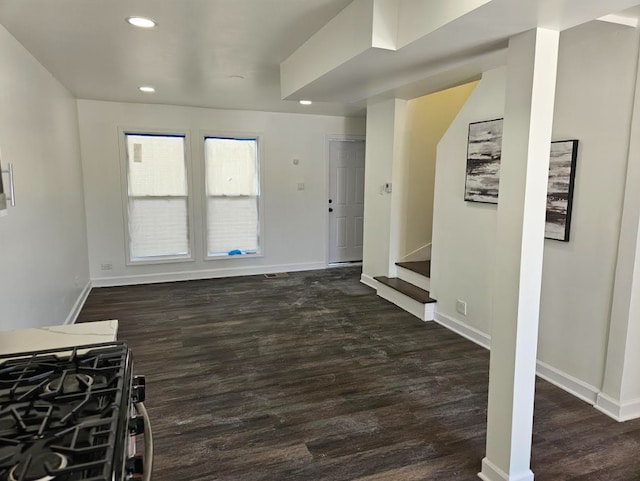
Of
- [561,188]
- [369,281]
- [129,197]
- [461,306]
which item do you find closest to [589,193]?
[561,188]

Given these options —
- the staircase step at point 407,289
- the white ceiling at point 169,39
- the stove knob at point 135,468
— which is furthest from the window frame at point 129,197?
the stove knob at point 135,468

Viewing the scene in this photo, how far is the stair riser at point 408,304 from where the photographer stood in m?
4.32

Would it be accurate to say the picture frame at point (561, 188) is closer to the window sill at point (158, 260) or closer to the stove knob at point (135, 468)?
the stove knob at point (135, 468)

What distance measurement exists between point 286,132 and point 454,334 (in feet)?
12.2

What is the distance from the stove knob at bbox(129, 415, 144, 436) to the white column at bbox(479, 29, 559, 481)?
160cm

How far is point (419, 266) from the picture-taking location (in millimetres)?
4992

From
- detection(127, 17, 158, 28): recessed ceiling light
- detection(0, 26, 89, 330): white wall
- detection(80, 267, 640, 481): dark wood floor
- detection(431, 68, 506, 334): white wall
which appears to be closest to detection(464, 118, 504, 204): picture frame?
detection(431, 68, 506, 334): white wall

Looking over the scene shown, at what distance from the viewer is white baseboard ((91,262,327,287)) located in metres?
5.65

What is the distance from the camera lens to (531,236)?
6.25 ft

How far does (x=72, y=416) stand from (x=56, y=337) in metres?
0.62

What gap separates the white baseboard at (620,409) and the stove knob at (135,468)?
109 inches

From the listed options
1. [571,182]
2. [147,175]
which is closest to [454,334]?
[571,182]

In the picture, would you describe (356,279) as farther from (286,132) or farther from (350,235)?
(286,132)

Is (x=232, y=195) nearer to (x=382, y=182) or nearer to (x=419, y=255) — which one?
(x=382, y=182)
